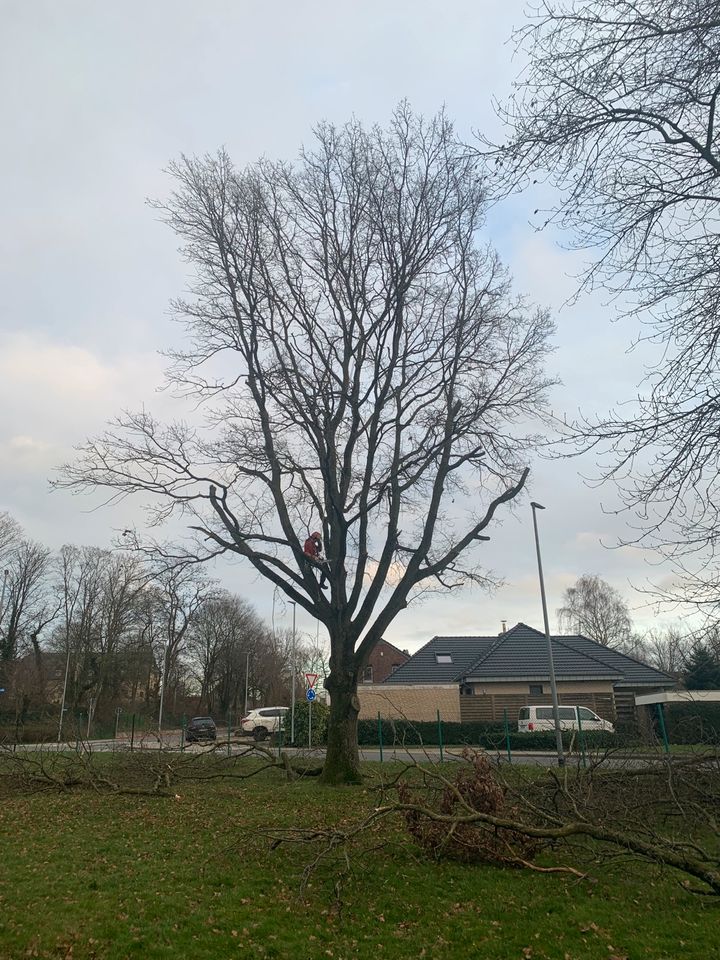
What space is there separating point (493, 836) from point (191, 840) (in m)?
3.95

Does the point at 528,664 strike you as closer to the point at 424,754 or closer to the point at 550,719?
the point at 550,719

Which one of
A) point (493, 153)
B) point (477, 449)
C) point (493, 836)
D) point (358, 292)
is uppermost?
point (358, 292)

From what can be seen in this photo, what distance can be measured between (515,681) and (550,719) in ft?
17.5

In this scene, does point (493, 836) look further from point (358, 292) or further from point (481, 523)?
point (358, 292)

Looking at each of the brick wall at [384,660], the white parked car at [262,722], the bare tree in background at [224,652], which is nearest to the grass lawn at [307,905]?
the white parked car at [262,722]

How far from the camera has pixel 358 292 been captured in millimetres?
16578

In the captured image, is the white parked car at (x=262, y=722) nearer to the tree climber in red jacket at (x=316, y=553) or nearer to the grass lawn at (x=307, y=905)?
the tree climber in red jacket at (x=316, y=553)

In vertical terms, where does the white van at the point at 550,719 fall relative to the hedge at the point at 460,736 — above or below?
above

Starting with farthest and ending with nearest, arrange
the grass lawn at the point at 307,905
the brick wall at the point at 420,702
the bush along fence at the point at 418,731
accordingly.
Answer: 1. the brick wall at the point at 420,702
2. the bush along fence at the point at 418,731
3. the grass lawn at the point at 307,905

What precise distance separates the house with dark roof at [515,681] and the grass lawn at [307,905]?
23.0 metres

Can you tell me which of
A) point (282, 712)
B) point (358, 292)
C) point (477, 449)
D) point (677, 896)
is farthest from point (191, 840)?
point (282, 712)

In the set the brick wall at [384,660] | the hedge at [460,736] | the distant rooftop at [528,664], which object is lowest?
the hedge at [460,736]

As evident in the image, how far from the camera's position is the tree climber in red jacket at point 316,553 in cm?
1616

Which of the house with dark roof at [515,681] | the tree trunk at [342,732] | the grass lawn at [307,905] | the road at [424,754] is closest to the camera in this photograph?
the grass lawn at [307,905]
